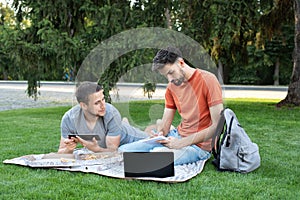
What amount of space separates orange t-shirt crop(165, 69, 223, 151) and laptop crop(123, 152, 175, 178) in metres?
0.43

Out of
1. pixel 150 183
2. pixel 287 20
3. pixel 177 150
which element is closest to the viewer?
pixel 150 183

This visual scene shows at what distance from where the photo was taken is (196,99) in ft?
10.2

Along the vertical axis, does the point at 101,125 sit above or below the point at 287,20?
below

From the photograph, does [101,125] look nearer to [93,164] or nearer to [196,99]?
[93,164]

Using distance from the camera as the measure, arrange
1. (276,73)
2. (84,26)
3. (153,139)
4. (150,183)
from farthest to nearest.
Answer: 1. (276,73)
2. (84,26)
3. (153,139)
4. (150,183)

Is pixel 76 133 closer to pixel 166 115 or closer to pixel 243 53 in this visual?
pixel 166 115

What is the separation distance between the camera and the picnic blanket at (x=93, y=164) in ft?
9.90

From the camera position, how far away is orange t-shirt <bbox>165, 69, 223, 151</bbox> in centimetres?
306

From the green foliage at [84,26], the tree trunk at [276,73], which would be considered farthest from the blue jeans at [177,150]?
the tree trunk at [276,73]

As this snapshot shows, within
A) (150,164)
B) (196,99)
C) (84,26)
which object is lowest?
(150,164)

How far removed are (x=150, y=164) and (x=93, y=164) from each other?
0.59 m

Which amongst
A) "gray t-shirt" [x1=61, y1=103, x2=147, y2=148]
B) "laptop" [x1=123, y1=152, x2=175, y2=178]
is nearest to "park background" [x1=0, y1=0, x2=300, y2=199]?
"laptop" [x1=123, y1=152, x2=175, y2=178]

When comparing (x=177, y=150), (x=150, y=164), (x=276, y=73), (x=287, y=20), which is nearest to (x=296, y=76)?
(x=287, y=20)

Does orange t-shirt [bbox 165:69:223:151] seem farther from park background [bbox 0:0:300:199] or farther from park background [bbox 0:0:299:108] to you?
park background [bbox 0:0:299:108]
